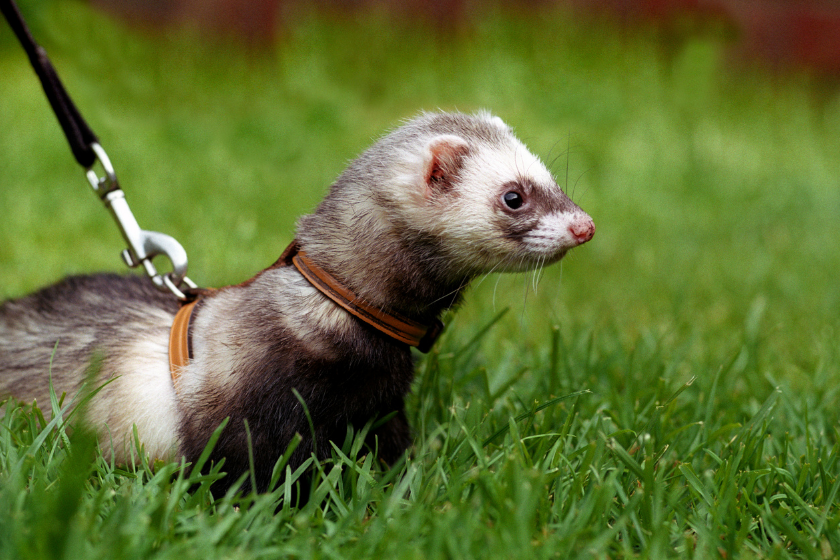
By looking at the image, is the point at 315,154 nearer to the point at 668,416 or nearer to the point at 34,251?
the point at 34,251

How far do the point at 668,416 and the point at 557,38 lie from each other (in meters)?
7.39

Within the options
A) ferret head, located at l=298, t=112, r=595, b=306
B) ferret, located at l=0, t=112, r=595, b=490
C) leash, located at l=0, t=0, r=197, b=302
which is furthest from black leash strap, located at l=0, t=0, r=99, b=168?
ferret head, located at l=298, t=112, r=595, b=306

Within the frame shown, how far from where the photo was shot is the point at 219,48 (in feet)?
29.1

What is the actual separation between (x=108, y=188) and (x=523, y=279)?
3.16m

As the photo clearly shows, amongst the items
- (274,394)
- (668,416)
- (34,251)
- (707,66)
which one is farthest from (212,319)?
(707,66)

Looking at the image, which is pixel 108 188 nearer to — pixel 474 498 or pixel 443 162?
pixel 443 162

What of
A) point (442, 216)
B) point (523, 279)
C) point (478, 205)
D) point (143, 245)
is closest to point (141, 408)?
point (143, 245)

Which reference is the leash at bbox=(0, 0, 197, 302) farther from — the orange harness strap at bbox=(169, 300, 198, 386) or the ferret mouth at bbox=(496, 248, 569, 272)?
the ferret mouth at bbox=(496, 248, 569, 272)

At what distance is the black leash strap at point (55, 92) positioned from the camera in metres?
2.74

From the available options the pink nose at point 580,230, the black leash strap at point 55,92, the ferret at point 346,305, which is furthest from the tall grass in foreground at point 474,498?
the black leash strap at point 55,92

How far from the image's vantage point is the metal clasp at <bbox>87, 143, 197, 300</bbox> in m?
2.54

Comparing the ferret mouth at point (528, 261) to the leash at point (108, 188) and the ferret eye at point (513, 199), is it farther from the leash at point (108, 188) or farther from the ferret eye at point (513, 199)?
the leash at point (108, 188)

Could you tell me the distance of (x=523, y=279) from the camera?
533 centimetres

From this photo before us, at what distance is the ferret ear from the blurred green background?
405 millimetres
